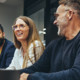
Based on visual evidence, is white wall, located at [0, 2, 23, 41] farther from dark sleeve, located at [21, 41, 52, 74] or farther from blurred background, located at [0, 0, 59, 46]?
dark sleeve, located at [21, 41, 52, 74]

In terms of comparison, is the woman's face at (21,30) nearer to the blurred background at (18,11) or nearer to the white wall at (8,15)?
the blurred background at (18,11)

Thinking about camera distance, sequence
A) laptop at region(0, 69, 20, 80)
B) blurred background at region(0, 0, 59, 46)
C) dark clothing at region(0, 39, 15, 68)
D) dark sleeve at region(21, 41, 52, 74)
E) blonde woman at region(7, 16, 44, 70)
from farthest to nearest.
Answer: blurred background at region(0, 0, 59, 46), dark clothing at region(0, 39, 15, 68), blonde woman at region(7, 16, 44, 70), dark sleeve at region(21, 41, 52, 74), laptop at region(0, 69, 20, 80)

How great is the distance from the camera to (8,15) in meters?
4.79

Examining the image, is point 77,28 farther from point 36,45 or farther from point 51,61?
point 36,45

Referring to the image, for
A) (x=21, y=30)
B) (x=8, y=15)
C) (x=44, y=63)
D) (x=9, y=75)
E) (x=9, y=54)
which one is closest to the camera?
(x=9, y=75)

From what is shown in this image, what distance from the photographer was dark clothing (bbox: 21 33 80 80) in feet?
2.37

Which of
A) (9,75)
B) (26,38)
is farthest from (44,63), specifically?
(26,38)

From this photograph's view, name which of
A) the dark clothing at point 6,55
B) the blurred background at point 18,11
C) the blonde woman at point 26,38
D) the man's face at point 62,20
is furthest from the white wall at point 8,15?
the man's face at point 62,20

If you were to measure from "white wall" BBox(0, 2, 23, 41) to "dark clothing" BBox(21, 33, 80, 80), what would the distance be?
3689mm

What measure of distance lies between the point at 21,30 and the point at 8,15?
3.59m

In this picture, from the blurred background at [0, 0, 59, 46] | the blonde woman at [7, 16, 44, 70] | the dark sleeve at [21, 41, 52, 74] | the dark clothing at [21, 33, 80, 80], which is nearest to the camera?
the dark clothing at [21, 33, 80, 80]

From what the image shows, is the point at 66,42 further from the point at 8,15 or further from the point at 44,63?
the point at 8,15

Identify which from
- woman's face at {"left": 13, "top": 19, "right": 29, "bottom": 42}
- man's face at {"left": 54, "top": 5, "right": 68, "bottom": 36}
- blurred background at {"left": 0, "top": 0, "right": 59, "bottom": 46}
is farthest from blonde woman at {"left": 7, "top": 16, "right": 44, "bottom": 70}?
blurred background at {"left": 0, "top": 0, "right": 59, "bottom": 46}

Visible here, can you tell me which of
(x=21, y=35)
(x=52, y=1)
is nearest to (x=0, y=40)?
(x=21, y=35)
